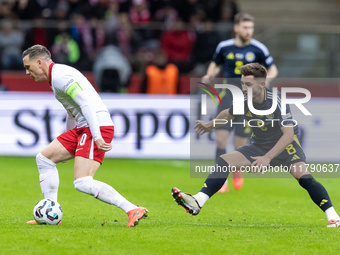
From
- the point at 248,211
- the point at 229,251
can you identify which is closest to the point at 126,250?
the point at 229,251

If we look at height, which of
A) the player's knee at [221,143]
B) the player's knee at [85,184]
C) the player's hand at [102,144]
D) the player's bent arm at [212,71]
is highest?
the player's bent arm at [212,71]

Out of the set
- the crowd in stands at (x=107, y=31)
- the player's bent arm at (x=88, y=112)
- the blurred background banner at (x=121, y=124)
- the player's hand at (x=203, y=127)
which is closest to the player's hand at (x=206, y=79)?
the player's hand at (x=203, y=127)

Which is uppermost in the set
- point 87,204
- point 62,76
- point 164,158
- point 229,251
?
point 62,76

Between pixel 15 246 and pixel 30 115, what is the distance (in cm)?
858

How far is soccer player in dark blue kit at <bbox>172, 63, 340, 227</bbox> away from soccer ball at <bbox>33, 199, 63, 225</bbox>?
1239 millimetres

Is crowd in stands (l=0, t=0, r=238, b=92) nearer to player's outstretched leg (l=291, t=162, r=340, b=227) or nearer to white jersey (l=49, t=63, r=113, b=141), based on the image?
white jersey (l=49, t=63, r=113, b=141)

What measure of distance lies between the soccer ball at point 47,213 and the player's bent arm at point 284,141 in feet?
7.49

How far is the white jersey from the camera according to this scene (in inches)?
283

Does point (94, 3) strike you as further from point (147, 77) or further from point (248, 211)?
point (248, 211)

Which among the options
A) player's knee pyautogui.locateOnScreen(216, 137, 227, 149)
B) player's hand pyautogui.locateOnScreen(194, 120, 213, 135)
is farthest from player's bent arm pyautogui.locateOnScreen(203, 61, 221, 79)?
player's hand pyautogui.locateOnScreen(194, 120, 213, 135)

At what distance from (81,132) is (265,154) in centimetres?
197

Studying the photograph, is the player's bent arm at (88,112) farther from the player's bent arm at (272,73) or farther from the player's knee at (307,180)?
the player's bent arm at (272,73)

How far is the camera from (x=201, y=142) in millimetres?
13328

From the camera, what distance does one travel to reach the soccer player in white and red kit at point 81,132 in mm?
7211
